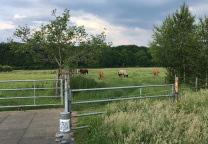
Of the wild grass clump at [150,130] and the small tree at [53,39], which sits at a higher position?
the small tree at [53,39]

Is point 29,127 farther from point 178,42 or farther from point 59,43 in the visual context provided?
point 178,42

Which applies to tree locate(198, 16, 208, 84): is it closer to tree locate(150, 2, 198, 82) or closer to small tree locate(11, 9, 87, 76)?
tree locate(150, 2, 198, 82)

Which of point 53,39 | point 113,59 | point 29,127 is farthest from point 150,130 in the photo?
point 113,59

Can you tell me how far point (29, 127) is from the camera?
20.6ft

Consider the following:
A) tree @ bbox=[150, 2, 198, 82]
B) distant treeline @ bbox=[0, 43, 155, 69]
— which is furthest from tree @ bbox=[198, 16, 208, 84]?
distant treeline @ bbox=[0, 43, 155, 69]

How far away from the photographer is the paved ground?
527 centimetres

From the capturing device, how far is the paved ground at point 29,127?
5.27 m

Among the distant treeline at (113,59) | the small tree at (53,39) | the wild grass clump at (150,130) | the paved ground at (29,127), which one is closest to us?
the wild grass clump at (150,130)

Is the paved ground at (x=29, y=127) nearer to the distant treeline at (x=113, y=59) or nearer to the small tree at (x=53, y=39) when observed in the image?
the small tree at (x=53, y=39)

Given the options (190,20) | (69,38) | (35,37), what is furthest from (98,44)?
(190,20)

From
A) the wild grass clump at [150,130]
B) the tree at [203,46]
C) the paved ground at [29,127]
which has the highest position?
the tree at [203,46]

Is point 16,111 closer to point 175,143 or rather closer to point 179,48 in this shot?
point 175,143

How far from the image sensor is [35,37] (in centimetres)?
1163

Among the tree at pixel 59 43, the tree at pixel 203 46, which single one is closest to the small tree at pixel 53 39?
the tree at pixel 59 43
